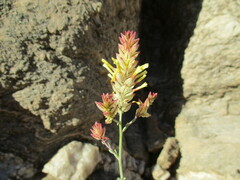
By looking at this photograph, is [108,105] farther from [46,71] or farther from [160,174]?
[160,174]

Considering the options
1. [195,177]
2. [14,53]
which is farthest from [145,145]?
[14,53]

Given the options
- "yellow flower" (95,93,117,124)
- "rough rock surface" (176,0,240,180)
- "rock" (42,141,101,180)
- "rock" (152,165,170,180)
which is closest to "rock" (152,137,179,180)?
"rock" (152,165,170,180)

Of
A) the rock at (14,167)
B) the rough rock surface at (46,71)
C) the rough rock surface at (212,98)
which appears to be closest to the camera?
the rough rock surface at (46,71)

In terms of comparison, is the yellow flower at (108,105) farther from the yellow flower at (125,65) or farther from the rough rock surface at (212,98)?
the rough rock surface at (212,98)

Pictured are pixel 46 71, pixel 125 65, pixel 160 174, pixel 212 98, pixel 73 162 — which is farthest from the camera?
pixel 212 98

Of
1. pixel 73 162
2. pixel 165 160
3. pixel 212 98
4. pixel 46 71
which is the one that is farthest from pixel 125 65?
pixel 212 98

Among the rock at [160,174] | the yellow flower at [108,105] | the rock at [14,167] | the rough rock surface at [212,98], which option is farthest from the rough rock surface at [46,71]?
the rough rock surface at [212,98]
